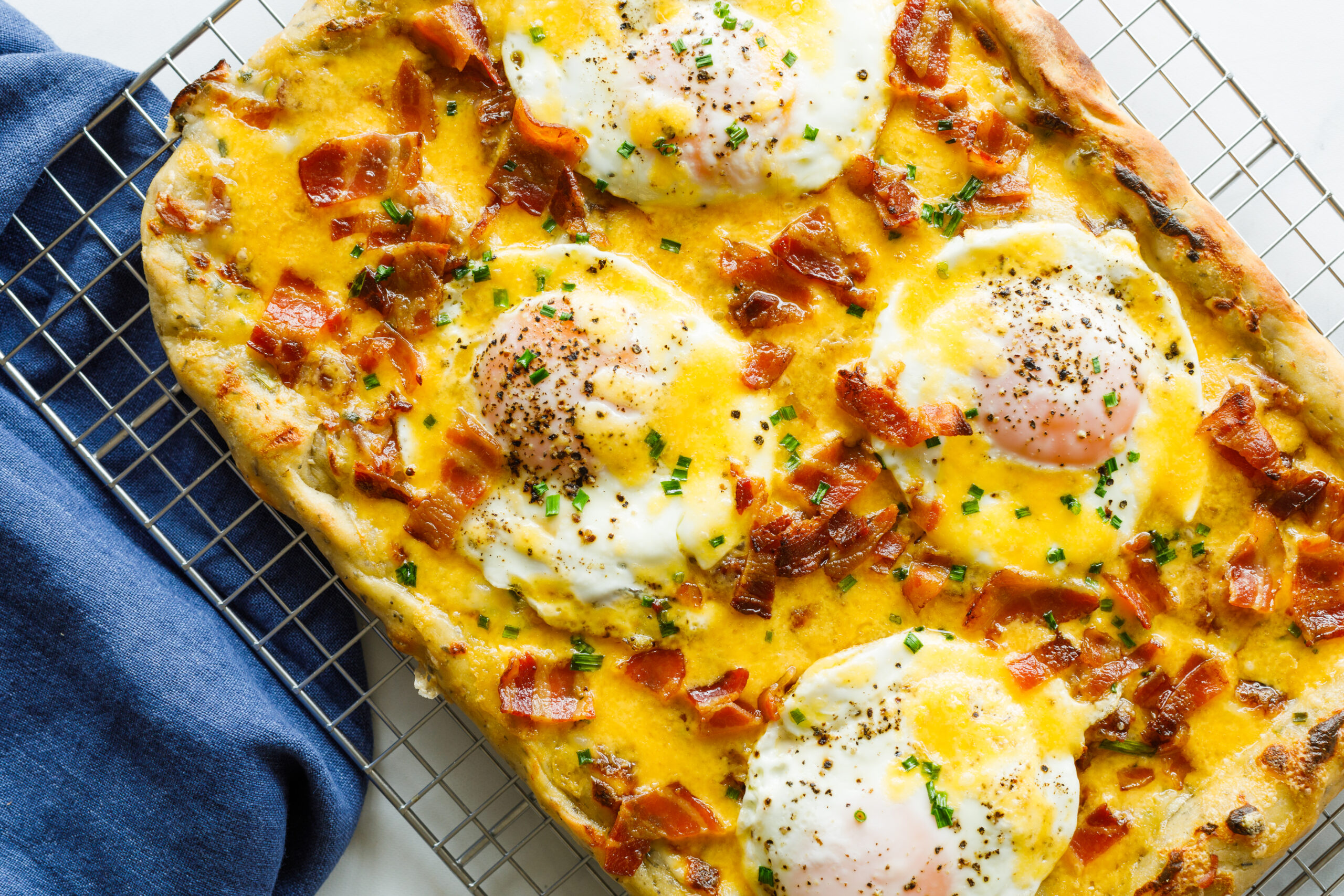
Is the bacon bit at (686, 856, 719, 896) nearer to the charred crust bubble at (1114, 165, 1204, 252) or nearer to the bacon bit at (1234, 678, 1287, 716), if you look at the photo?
the bacon bit at (1234, 678, 1287, 716)

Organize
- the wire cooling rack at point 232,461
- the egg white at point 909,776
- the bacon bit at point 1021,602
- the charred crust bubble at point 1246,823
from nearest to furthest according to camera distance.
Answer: the egg white at point 909,776 → the charred crust bubble at point 1246,823 → the bacon bit at point 1021,602 → the wire cooling rack at point 232,461

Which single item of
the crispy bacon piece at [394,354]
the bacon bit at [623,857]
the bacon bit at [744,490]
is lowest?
the bacon bit at [623,857]

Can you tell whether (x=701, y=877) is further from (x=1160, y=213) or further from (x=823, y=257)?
(x=1160, y=213)

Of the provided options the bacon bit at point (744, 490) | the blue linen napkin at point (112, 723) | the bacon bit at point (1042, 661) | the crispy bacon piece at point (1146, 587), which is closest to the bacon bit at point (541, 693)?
the bacon bit at point (744, 490)

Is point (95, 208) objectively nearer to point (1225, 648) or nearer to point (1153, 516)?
point (1153, 516)

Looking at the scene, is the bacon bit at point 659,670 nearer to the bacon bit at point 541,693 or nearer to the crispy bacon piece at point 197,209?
the bacon bit at point 541,693
